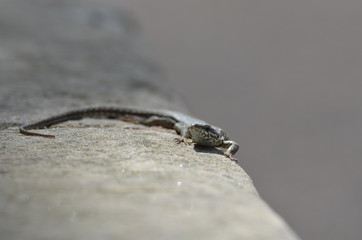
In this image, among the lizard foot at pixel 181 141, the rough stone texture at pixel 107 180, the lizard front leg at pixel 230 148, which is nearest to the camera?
the rough stone texture at pixel 107 180

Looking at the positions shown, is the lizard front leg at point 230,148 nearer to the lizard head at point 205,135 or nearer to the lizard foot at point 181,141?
the lizard head at point 205,135

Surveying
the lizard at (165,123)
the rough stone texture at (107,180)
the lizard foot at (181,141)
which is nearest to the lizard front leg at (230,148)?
the lizard at (165,123)

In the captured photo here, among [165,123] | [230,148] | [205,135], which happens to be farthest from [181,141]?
[165,123]

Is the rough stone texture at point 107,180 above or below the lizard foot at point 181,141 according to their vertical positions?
below

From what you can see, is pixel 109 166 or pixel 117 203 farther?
pixel 109 166

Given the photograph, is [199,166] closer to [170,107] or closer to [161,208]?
[161,208]

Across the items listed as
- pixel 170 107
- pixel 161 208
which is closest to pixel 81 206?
pixel 161 208

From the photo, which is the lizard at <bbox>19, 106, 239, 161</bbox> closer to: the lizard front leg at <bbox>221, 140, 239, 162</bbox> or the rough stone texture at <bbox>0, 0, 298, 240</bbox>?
the lizard front leg at <bbox>221, 140, 239, 162</bbox>
